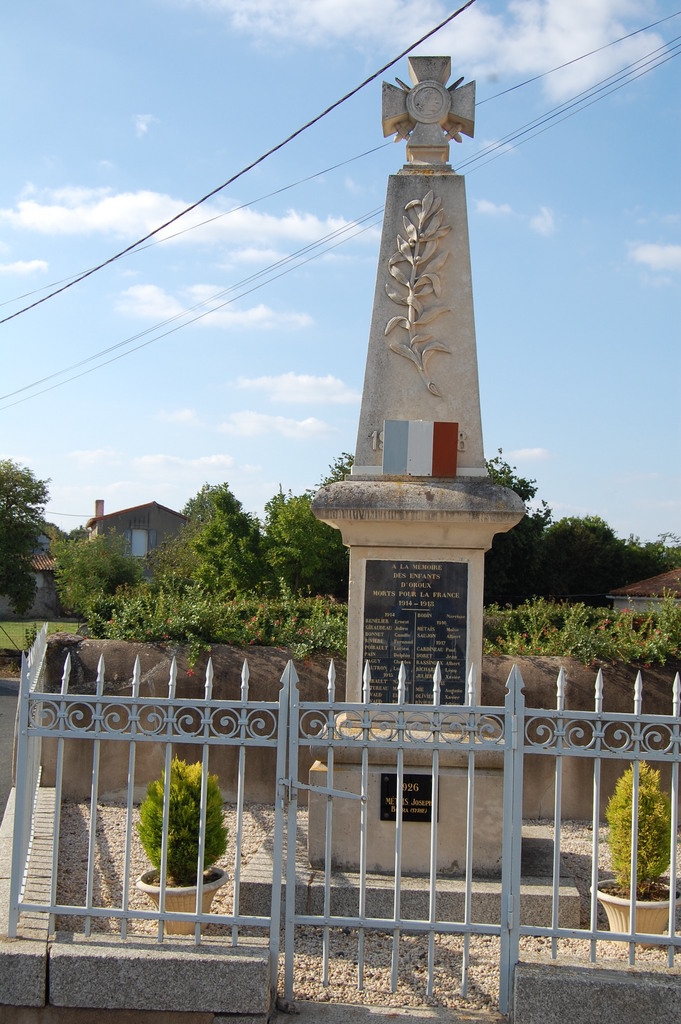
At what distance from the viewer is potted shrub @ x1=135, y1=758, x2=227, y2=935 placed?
15.4 ft

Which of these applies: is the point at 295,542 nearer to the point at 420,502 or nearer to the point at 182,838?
the point at 420,502

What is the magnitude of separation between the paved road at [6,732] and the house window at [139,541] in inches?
1128

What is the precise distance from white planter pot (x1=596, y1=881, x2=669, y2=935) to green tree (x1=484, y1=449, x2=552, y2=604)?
22.3 meters

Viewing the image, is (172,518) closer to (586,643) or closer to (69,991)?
(586,643)

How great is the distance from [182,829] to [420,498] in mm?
2362

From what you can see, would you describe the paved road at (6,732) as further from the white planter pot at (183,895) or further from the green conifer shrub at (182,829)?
the green conifer shrub at (182,829)

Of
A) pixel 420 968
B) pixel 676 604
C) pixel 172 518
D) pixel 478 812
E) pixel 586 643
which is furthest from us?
pixel 172 518

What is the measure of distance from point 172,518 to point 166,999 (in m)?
46.3

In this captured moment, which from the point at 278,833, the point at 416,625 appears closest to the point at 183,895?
the point at 278,833

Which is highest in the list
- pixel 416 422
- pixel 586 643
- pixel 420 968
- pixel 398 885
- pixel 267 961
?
pixel 416 422

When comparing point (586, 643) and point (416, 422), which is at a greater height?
point (416, 422)

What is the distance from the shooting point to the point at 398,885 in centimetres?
398

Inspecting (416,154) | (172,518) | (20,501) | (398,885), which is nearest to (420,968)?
A: (398,885)

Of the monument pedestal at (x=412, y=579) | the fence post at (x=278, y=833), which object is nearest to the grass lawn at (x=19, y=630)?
the monument pedestal at (x=412, y=579)
